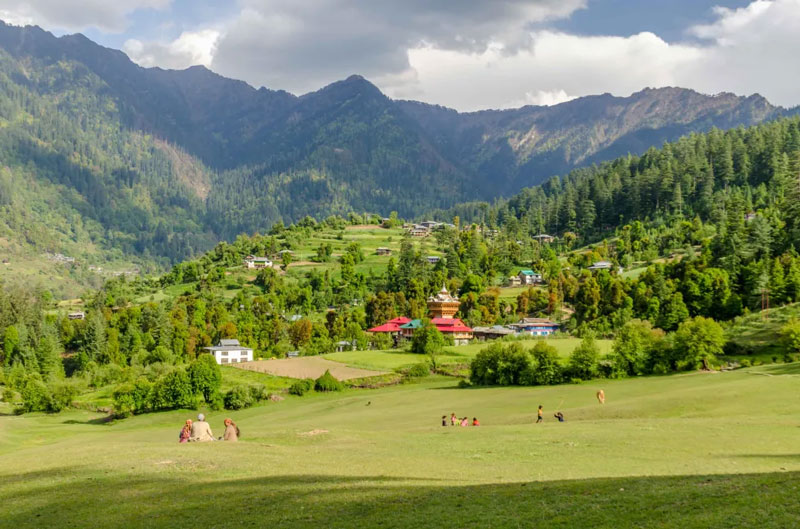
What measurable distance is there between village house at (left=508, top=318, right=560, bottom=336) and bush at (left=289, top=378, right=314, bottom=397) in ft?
160

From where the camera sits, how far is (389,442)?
123ft

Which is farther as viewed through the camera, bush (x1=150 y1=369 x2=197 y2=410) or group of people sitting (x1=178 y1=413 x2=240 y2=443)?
bush (x1=150 y1=369 x2=197 y2=410)

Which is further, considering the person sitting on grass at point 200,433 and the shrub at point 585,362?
the shrub at point 585,362

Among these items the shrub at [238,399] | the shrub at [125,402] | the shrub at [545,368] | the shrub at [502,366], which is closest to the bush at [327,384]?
the shrub at [238,399]

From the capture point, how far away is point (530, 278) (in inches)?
6752

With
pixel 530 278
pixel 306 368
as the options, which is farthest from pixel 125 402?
pixel 530 278

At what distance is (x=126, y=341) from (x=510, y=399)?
91410mm

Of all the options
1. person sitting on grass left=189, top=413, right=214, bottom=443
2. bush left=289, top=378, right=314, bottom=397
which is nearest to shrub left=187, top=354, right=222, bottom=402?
bush left=289, top=378, right=314, bottom=397

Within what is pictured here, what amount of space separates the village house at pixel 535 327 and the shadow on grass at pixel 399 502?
4104 inches

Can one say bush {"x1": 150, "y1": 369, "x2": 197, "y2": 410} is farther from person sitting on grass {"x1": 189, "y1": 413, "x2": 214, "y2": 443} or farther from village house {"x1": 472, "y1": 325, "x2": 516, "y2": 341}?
village house {"x1": 472, "y1": 325, "x2": 516, "y2": 341}

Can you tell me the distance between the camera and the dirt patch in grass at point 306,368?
10000cm

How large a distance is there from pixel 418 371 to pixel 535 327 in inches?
1451

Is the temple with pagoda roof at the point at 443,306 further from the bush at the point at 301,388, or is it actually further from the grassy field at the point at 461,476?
the grassy field at the point at 461,476

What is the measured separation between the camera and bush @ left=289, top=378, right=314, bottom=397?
3494 inches
